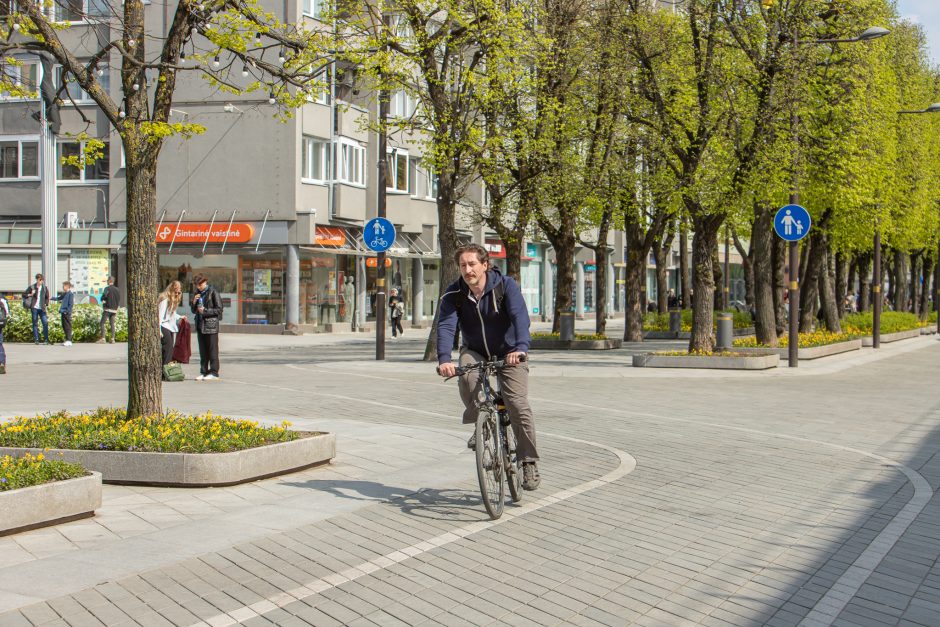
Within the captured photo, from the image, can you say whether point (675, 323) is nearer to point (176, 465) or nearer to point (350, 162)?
point (350, 162)

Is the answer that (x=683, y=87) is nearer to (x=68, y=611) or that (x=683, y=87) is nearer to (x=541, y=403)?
(x=541, y=403)

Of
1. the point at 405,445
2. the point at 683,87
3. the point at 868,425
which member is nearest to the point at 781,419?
the point at 868,425

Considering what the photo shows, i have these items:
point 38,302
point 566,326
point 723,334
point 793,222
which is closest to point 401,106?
point 566,326

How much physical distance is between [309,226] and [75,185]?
9.25 m

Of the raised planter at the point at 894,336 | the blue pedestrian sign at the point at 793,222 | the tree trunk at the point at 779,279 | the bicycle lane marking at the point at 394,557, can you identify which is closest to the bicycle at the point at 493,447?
the bicycle lane marking at the point at 394,557

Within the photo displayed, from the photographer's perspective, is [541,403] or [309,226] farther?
[309,226]

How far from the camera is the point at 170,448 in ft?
27.7

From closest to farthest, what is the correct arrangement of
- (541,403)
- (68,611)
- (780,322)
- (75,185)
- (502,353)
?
(68,611) < (502,353) < (541,403) < (780,322) < (75,185)

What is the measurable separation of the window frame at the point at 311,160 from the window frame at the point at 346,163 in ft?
1.06

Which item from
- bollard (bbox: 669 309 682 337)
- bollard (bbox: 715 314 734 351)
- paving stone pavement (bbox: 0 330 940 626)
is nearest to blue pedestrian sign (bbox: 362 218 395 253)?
bollard (bbox: 715 314 734 351)

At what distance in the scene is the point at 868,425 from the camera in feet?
43.3

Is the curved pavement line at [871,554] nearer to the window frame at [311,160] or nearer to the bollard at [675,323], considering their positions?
the bollard at [675,323]

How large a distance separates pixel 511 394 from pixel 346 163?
1336 inches

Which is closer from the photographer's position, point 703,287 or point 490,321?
point 490,321
